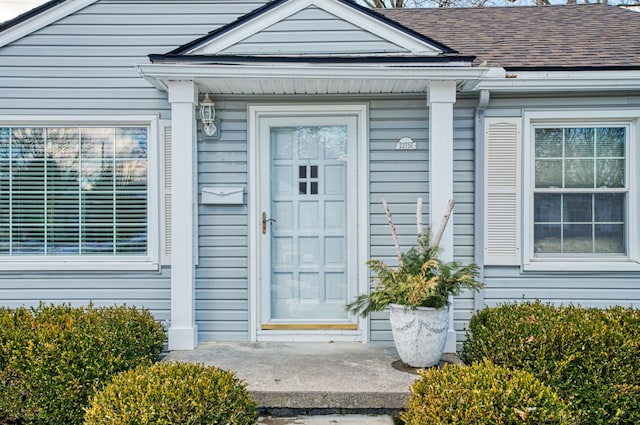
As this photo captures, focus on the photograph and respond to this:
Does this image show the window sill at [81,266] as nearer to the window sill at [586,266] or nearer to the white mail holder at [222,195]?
the white mail holder at [222,195]

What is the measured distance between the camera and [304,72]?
4.36 metres

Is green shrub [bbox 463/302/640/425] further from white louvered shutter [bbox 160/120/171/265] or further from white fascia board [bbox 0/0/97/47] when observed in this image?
white fascia board [bbox 0/0/97/47]

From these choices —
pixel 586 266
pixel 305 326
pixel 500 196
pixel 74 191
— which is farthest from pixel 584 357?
pixel 74 191

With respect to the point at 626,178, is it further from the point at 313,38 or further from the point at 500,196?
the point at 313,38

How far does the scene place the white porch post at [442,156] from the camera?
4.59 metres

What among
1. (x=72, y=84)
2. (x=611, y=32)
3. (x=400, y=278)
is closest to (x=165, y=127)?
(x=72, y=84)

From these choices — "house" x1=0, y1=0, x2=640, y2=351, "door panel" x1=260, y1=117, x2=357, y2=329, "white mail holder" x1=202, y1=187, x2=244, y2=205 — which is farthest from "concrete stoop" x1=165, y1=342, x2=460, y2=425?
"white mail holder" x1=202, y1=187, x2=244, y2=205

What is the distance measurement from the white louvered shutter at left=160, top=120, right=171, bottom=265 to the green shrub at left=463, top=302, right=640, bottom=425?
294cm

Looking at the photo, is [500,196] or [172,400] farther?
[500,196]

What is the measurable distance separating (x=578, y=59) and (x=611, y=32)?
115 cm

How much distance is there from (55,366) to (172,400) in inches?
45.8

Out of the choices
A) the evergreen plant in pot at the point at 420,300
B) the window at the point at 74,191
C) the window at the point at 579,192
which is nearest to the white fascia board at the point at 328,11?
the window at the point at 74,191

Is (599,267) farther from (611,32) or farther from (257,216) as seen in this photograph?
(257,216)

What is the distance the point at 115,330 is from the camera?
3.80 meters
